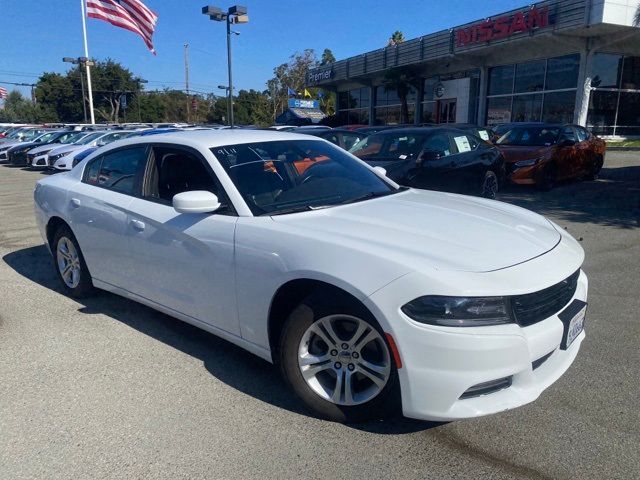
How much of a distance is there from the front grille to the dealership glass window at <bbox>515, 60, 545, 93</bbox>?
2597cm

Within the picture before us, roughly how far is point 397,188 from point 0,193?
1229cm

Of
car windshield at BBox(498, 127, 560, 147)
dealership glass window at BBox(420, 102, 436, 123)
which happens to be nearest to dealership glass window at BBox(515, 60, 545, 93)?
dealership glass window at BBox(420, 102, 436, 123)

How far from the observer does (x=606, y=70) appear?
2400 centimetres

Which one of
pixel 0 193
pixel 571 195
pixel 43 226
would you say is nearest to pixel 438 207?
pixel 43 226

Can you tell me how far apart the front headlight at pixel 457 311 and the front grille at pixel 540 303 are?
99mm

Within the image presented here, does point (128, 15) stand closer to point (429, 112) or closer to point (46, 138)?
point (46, 138)

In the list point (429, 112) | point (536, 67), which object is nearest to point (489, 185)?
point (536, 67)

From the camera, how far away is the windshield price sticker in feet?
30.3

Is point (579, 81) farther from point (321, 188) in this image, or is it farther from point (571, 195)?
point (321, 188)

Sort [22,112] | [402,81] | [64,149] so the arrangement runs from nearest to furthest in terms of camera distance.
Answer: [64,149], [402,81], [22,112]

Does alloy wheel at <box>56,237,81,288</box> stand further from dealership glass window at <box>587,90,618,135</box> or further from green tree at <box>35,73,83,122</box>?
green tree at <box>35,73,83,122</box>

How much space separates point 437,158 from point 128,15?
2119 cm

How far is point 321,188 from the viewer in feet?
12.3

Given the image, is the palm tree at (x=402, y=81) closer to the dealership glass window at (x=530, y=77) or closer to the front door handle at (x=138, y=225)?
the dealership glass window at (x=530, y=77)
